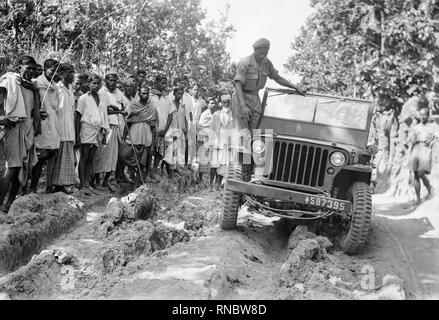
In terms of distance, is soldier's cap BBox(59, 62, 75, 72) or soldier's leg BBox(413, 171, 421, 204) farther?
soldier's leg BBox(413, 171, 421, 204)

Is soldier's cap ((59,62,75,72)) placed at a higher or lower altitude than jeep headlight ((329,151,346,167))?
higher

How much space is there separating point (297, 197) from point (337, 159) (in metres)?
0.60

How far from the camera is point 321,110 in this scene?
6.21 m

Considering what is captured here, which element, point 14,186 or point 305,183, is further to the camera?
point 14,186

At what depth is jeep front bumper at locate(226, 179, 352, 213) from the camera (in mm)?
4977

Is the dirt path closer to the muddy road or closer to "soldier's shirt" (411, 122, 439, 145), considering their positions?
the muddy road

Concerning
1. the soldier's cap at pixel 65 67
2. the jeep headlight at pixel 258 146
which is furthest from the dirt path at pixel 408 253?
the soldier's cap at pixel 65 67

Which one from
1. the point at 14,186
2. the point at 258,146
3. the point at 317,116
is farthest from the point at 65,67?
the point at 317,116

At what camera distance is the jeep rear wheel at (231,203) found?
209 inches

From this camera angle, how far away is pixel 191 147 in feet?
34.7

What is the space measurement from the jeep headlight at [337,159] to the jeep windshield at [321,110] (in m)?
1.03

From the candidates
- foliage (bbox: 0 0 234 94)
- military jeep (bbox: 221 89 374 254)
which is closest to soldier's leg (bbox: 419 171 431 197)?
military jeep (bbox: 221 89 374 254)

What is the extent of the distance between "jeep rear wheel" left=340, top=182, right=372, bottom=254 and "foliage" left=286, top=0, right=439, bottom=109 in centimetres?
698

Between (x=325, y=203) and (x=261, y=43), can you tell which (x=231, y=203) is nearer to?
(x=325, y=203)
